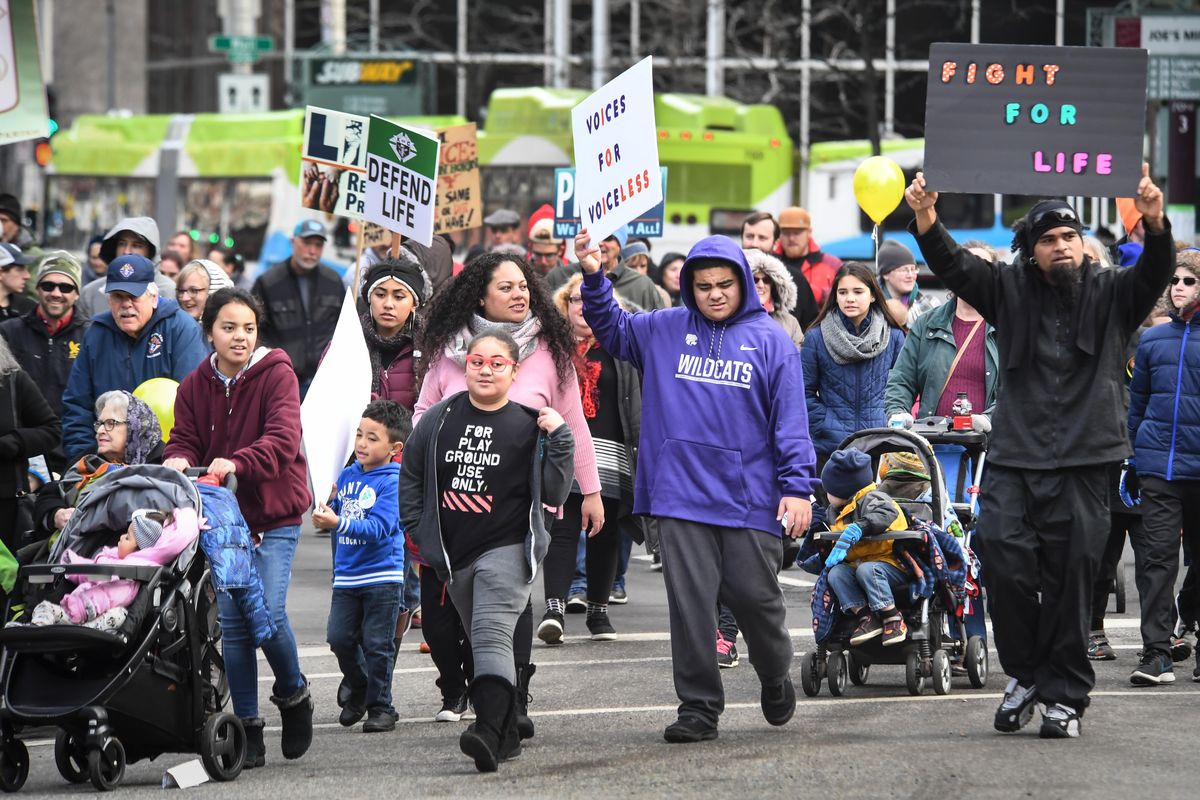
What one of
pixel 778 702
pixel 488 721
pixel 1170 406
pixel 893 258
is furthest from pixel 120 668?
pixel 893 258

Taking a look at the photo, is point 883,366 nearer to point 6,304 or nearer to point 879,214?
point 879,214

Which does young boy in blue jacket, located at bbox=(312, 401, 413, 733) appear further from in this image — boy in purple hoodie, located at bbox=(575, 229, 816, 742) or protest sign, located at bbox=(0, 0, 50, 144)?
protest sign, located at bbox=(0, 0, 50, 144)

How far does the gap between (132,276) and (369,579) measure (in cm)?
248

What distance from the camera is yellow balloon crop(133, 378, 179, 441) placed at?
9555 mm

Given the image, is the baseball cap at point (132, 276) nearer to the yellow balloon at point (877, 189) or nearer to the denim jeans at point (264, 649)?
the denim jeans at point (264, 649)

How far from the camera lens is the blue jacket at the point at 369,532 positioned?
868 centimetres

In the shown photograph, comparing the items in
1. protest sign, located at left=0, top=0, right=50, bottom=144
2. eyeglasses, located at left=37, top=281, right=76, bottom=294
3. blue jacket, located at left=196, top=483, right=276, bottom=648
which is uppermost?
protest sign, located at left=0, top=0, right=50, bottom=144

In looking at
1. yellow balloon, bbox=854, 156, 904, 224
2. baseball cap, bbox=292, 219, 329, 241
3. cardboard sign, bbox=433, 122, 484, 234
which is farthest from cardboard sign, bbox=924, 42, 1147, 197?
cardboard sign, bbox=433, 122, 484, 234

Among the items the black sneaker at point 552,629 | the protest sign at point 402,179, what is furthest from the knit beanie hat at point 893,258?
the black sneaker at point 552,629

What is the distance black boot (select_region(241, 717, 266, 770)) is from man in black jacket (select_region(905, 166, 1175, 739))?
9.42ft

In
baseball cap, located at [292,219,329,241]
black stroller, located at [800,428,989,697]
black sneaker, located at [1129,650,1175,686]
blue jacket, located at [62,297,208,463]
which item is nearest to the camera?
black stroller, located at [800,428,989,697]

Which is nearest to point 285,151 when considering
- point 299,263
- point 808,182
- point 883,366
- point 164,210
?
point 164,210

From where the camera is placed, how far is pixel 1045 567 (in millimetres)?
8281

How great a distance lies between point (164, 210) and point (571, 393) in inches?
1077
